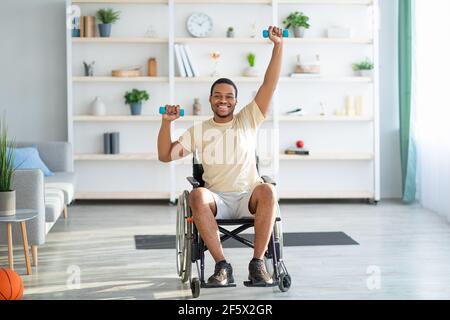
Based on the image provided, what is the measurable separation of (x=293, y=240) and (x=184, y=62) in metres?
2.48

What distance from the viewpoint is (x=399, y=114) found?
7988 mm

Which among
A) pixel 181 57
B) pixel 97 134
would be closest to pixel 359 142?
pixel 181 57

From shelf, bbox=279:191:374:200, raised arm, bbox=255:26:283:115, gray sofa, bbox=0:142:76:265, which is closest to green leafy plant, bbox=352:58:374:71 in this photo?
shelf, bbox=279:191:374:200

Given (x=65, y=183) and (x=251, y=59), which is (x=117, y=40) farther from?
(x=65, y=183)

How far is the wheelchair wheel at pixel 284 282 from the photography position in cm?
436

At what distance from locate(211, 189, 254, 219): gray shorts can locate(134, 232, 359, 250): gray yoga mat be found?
122cm

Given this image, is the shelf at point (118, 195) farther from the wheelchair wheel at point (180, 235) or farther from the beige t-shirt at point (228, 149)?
the beige t-shirt at point (228, 149)

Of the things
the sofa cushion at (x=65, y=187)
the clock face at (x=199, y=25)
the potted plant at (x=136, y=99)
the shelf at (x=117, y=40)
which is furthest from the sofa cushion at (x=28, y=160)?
the clock face at (x=199, y=25)

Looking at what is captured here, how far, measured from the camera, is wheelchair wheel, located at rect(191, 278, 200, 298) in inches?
169

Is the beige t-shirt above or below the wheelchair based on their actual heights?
above

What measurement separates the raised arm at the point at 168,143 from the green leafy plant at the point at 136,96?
3.16m

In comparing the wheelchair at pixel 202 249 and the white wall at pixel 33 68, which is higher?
the white wall at pixel 33 68

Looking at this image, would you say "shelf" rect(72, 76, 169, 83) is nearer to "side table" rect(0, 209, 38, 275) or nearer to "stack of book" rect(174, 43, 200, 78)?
A: "stack of book" rect(174, 43, 200, 78)

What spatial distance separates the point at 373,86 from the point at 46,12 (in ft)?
10.2
